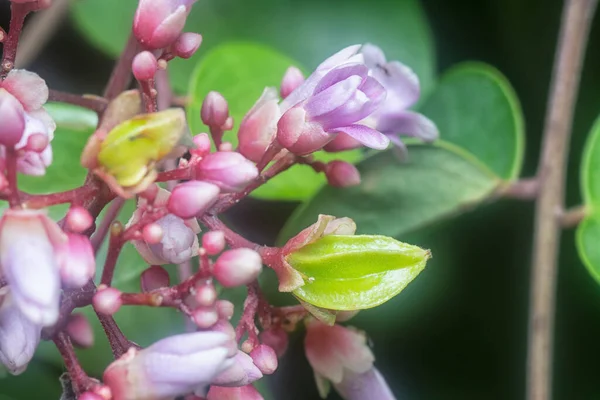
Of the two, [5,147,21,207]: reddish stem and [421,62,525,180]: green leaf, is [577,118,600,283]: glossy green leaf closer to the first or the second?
[421,62,525,180]: green leaf

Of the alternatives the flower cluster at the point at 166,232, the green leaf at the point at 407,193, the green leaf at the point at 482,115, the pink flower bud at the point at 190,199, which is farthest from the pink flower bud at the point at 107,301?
the green leaf at the point at 482,115

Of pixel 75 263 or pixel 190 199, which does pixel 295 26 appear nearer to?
pixel 190 199

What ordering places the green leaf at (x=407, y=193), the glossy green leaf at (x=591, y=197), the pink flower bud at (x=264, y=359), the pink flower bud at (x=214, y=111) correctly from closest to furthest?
1. the pink flower bud at (x=264, y=359)
2. the pink flower bud at (x=214, y=111)
3. the green leaf at (x=407, y=193)
4. the glossy green leaf at (x=591, y=197)

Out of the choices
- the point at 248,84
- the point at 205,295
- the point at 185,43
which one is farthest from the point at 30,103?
the point at 248,84

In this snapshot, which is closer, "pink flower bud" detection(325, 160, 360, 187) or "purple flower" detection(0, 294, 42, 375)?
"purple flower" detection(0, 294, 42, 375)

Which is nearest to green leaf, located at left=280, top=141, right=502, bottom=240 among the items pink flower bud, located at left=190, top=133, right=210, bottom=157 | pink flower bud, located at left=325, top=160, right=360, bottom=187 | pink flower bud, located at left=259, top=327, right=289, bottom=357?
pink flower bud, located at left=325, top=160, right=360, bottom=187

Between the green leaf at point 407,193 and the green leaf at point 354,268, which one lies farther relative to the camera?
the green leaf at point 407,193

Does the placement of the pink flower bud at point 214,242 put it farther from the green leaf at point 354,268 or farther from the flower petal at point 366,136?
the flower petal at point 366,136
